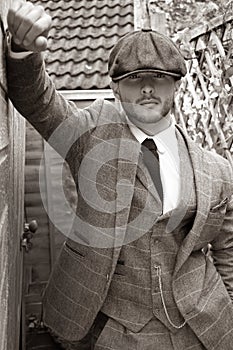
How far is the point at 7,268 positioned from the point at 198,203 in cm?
70

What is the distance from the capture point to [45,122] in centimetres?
205

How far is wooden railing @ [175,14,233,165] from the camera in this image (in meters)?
3.72

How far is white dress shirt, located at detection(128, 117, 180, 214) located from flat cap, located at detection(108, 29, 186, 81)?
0.20 m

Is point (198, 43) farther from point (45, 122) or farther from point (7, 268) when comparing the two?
point (7, 268)

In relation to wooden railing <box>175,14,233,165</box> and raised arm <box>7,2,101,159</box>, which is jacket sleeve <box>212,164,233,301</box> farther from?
wooden railing <box>175,14,233,165</box>

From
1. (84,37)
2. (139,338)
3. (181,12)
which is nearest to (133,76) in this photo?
(139,338)

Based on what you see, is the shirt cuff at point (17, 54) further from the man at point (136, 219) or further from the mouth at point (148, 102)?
the mouth at point (148, 102)

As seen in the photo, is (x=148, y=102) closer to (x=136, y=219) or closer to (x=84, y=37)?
(x=136, y=219)

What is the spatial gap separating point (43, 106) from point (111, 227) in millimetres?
463

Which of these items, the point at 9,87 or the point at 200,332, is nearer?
the point at 9,87

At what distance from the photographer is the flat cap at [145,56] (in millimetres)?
2127

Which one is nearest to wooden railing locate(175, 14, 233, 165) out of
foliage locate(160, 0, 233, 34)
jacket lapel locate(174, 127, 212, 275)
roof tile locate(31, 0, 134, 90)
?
roof tile locate(31, 0, 134, 90)

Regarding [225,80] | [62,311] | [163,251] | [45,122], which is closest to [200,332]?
[163,251]

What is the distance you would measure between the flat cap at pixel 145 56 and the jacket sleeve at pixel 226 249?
49 cm
